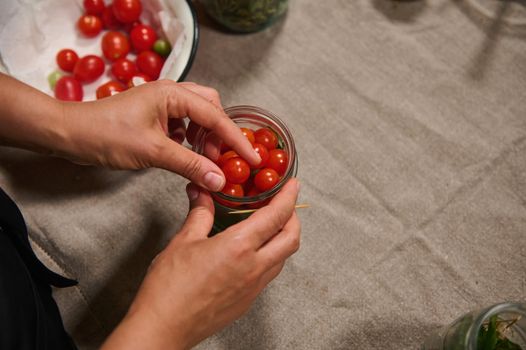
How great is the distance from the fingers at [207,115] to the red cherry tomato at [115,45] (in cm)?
37

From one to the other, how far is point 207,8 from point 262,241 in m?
0.63

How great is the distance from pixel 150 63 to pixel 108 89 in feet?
0.35

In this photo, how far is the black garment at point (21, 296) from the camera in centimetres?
51

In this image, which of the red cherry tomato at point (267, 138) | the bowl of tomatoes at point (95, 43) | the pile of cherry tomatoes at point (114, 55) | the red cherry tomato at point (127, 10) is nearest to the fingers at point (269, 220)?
the red cherry tomato at point (267, 138)

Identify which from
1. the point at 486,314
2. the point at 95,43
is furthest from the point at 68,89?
the point at 486,314

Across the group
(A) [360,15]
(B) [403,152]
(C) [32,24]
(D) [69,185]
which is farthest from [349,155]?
(C) [32,24]

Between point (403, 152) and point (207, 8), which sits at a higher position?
point (207, 8)

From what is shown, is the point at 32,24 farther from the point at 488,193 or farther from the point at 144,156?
the point at 488,193

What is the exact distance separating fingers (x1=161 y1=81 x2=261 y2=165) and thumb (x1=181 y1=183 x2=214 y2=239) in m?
0.09

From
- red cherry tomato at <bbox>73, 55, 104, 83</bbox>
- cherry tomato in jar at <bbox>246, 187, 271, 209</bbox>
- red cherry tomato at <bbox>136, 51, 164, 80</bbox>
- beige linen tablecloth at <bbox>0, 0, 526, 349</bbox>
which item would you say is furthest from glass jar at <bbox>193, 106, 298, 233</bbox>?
red cherry tomato at <bbox>73, 55, 104, 83</bbox>

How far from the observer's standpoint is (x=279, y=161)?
2.11 ft

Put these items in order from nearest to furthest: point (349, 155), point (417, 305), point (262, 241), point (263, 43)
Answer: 1. point (262, 241)
2. point (417, 305)
3. point (349, 155)
4. point (263, 43)

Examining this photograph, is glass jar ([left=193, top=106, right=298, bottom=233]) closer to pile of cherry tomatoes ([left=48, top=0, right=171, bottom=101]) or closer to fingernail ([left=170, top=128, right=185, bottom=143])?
fingernail ([left=170, top=128, right=185, bottom=143])

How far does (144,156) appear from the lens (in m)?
0.59
